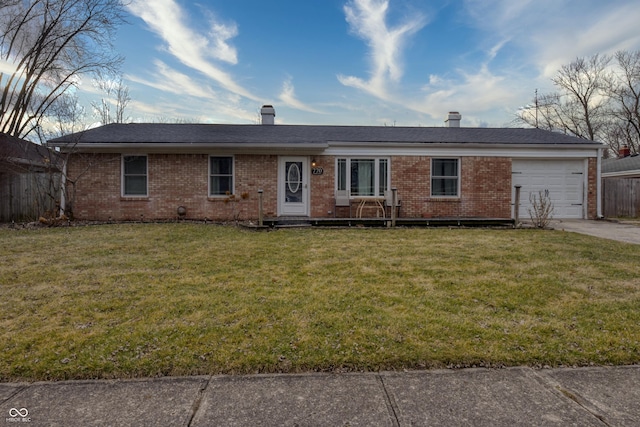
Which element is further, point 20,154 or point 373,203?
point 20,154

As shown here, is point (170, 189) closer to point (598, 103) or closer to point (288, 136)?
A: point (288, 136)

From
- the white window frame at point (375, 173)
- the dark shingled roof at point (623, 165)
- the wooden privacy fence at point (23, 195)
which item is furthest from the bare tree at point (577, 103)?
the wooden privacy fence at point (23, 195)

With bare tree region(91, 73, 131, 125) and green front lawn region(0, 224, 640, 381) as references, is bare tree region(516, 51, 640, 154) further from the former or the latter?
bare tree region(91, 73, 131, 125)

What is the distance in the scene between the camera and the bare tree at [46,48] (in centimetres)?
1727

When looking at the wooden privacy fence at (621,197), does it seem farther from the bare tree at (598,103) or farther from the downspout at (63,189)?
the downspout at (63,189)

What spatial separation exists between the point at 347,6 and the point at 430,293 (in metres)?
11.6

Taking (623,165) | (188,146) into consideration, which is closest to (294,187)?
(188,146)

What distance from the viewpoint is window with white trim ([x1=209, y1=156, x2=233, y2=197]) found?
466 inches

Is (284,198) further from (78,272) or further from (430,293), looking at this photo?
(430,293)

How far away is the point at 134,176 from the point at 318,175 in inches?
245

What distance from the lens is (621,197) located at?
580 inches

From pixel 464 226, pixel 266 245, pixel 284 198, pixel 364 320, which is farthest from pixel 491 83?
pixel 364 320

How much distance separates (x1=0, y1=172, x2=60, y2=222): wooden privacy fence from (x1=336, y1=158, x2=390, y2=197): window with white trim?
9911 millimetres

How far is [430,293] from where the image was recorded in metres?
4.15
